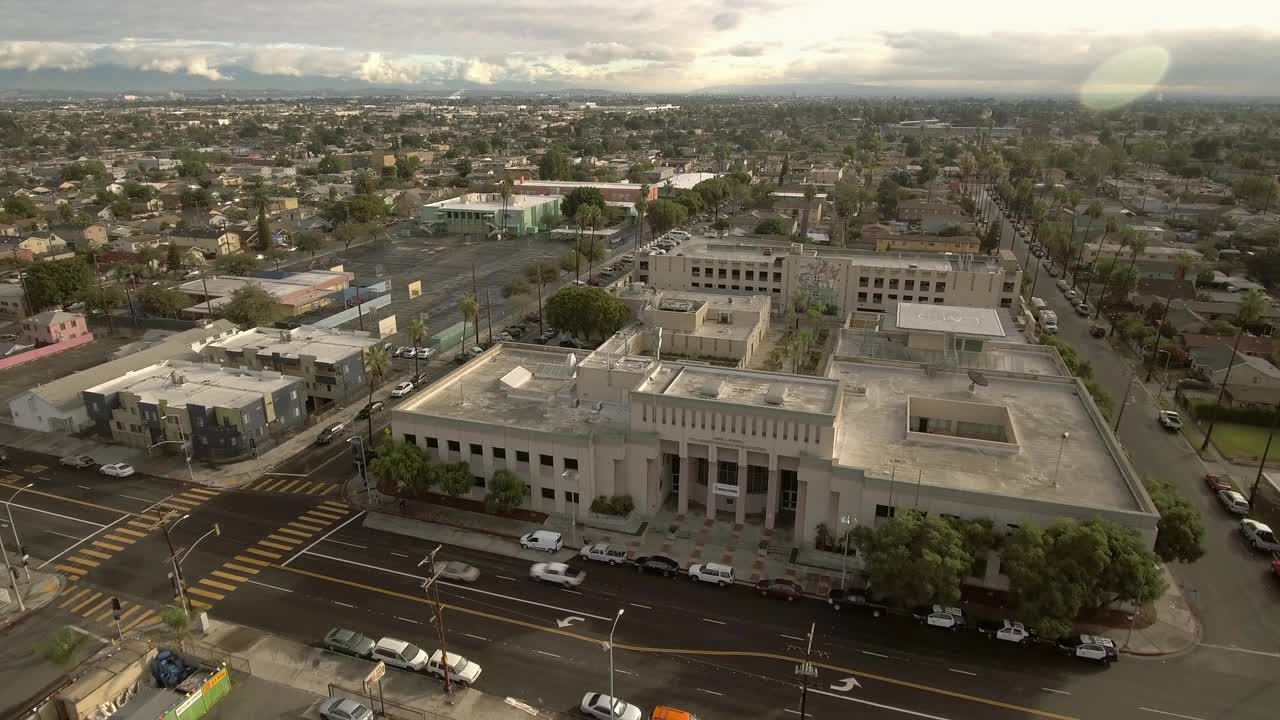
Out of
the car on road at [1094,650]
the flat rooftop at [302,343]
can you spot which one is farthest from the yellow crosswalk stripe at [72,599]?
the car on road at [1094,650]

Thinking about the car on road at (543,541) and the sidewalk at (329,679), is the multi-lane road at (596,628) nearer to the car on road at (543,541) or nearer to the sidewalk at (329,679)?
the car on road at (543,541)

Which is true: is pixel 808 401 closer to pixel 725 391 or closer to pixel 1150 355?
pixel 725 391

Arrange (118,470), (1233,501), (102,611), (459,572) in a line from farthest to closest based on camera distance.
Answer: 1. (118,470)
2. (1233,501)
3. (459,572)
4. (102,611)

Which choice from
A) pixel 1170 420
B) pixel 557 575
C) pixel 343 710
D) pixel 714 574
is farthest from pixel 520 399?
pixel 1170 420

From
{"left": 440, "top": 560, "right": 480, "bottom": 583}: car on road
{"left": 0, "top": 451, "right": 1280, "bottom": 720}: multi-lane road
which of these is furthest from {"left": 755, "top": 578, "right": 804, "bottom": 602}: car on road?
{"left": 440, "top": 560, "right": 480, "bottom": 583}: car on road

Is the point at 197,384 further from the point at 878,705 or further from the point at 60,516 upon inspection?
the point at 878,705

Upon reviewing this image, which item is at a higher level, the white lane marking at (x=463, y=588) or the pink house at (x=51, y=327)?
the pink house at (x=51, y=327)

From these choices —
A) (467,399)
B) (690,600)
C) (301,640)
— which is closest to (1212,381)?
(690,600)
